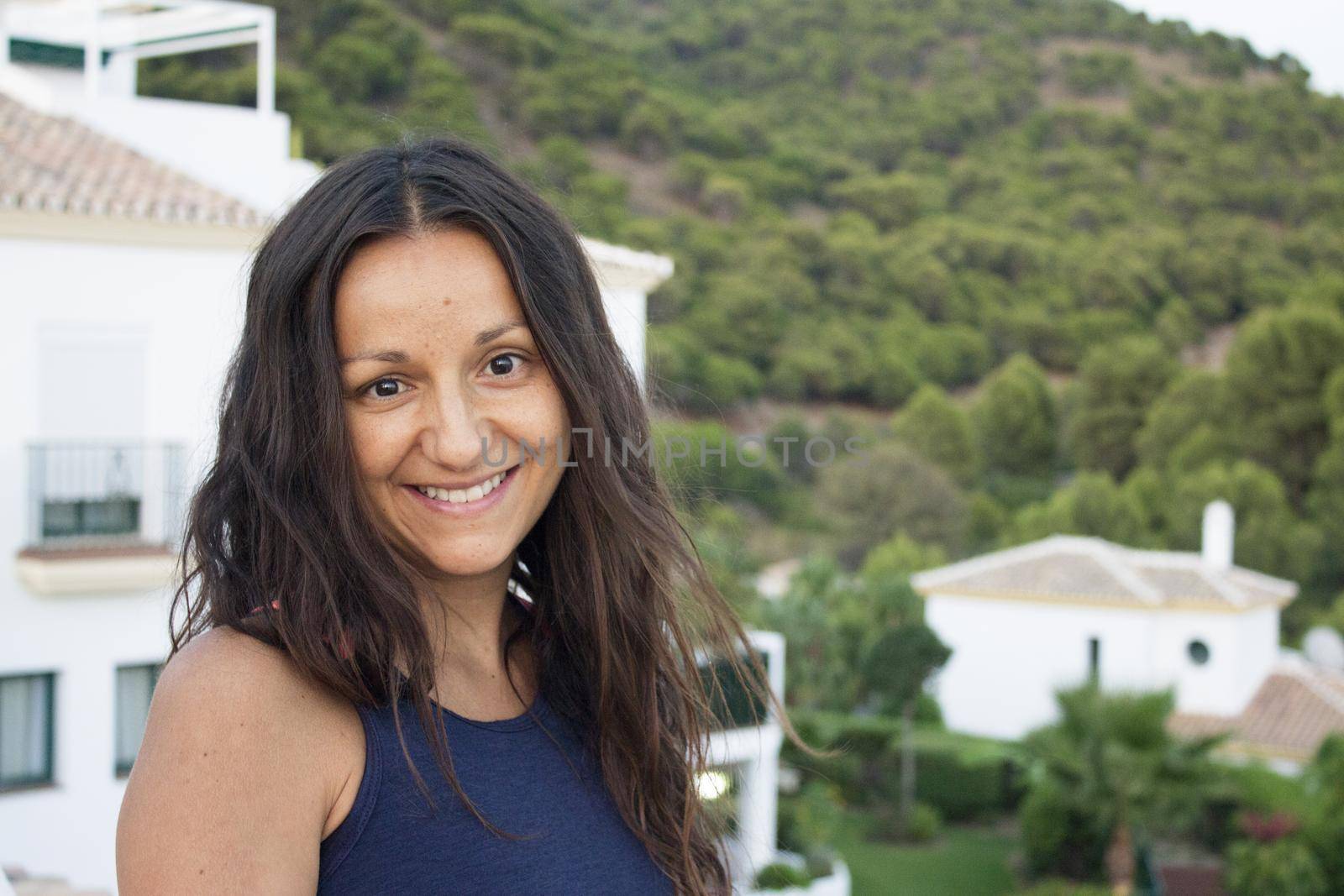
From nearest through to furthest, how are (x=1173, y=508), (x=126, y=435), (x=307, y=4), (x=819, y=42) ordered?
(x=126, y=435) < (x=1173, y=508) < (x=307, y=4) < (x=819, y=42)

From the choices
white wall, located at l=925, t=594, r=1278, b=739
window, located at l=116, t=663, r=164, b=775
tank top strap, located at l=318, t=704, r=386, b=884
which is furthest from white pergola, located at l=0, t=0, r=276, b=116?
white wall, located at l=925, t=594, r=1278, b=739

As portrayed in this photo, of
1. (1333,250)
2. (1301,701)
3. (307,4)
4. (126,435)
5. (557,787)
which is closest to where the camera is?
(557,787)

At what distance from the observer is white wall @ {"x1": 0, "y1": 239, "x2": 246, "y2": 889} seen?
8648mm

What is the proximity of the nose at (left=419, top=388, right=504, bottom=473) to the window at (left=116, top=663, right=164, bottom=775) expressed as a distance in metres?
8.38

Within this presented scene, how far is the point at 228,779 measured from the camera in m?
1.03

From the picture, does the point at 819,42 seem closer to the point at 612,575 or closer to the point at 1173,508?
the point at 1173,508

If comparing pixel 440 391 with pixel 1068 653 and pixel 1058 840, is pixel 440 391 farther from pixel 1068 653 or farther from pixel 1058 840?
pixel 1068 653

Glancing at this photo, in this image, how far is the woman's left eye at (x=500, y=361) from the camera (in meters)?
1.35

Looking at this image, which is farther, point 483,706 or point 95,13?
point 95,13

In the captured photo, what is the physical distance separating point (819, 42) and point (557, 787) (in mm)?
58786

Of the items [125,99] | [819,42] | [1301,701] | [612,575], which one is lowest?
[1301,701]

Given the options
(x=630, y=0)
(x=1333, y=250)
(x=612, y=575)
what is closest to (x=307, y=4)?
(x=630, y=0)

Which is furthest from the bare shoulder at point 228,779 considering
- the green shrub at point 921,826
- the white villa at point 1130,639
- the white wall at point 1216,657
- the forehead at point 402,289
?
the white wall at point 1216,657

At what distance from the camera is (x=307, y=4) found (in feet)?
122
